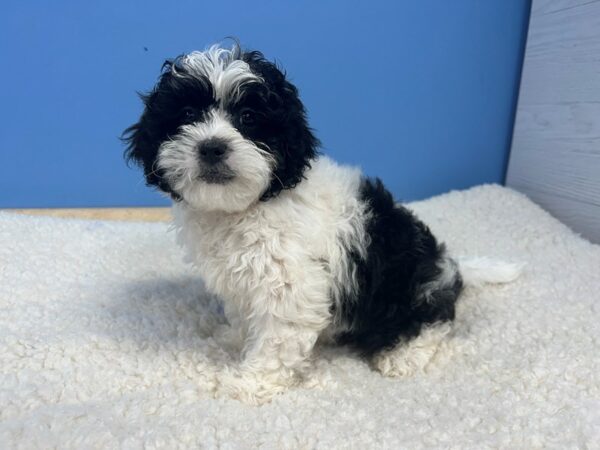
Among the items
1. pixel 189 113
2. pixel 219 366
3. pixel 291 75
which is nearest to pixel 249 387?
pixel 219 366

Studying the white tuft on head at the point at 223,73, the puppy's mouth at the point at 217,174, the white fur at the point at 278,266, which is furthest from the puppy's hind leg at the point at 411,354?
the white tuft on head at the point at 223,73

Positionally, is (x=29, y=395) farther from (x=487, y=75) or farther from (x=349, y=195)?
(x=487, y=75)

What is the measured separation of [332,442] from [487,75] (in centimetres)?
258

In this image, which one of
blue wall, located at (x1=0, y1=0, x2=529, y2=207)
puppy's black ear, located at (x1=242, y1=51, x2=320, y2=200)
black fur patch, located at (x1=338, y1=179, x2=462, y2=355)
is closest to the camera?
puppy's black ear, located at (x1=242, y1=51, x2=320, y2=200)

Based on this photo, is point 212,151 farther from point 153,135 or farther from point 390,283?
point 390,283

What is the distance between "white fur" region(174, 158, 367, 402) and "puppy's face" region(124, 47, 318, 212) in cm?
9

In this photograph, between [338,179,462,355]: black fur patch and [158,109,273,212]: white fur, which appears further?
[338,179,462,355]: black fur patch

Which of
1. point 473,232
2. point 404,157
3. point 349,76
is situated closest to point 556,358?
point 473,232

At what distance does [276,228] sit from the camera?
1.60 m

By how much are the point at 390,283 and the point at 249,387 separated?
622 millimetres

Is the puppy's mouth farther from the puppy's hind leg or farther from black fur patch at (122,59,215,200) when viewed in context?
the puppy's hind leg

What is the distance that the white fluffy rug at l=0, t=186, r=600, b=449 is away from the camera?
1.41 metres

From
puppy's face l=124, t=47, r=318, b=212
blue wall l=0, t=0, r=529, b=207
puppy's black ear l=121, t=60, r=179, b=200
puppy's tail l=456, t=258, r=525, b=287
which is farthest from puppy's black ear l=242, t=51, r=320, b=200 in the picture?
blue wall l=0, t=0, r=529, b=207

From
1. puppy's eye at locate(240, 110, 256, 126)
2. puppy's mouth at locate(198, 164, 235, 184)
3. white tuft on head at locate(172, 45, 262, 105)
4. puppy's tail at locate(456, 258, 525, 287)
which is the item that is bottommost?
puppy's tail at locate(456, 258, 525, 287)
